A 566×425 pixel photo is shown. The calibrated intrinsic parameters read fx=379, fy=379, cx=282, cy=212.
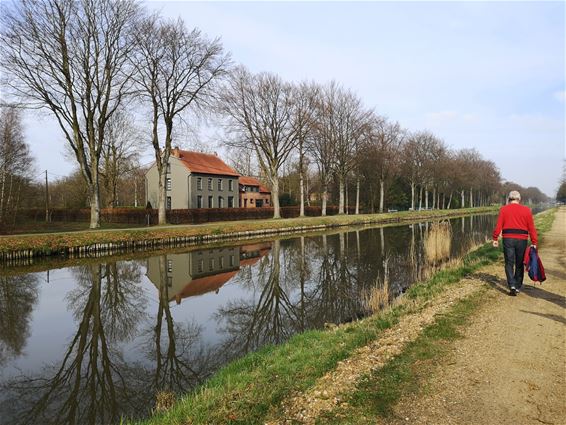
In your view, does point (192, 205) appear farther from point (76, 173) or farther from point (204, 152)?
point (76, 173)

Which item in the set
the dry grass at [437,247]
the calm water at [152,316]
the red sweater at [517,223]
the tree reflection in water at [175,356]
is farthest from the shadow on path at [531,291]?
the tree reflection in water at [175,356]

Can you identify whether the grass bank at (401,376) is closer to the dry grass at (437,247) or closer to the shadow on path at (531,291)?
the shadow on path at (531,291)

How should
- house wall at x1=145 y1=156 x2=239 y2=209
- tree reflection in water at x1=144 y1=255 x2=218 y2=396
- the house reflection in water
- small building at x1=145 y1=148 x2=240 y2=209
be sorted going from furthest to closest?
small building at x1=145 y1=148 x2=240 y2=209, house wall at x1=145 y1=156 x2=239 y2=209, the house reflection in water, tree reflection in water at x1=144 y1=255 x2=218 y2=396

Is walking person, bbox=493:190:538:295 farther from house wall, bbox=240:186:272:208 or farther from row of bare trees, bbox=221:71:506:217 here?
house wall, bbox=240:186:272:208

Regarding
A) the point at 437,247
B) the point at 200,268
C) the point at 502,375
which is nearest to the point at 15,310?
the point at 200,268

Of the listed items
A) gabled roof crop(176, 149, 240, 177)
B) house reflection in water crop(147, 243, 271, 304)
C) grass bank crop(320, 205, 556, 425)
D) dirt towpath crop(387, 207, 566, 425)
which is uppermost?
gabled roof crop(176, 149, 240, 177)

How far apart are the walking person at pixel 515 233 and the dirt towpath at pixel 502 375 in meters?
0.88

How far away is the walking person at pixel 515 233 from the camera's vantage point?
7320mm

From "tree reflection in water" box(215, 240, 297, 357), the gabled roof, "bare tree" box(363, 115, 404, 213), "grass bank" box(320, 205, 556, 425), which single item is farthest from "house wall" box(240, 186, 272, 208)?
"grass bank" box(320, 205, 556, 425)

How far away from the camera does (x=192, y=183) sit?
1790 inches

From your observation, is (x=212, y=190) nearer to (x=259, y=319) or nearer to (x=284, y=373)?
(x=259, y=319)

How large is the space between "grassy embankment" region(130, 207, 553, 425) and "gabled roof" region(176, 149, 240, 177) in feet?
134

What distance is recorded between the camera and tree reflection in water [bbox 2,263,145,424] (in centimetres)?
519

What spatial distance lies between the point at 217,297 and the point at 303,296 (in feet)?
8.75
